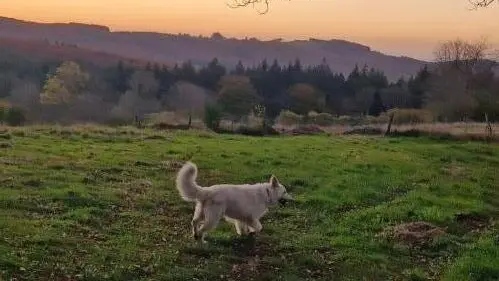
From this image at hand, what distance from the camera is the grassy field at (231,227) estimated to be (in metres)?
11.5

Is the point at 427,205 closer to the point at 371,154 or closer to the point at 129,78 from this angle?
the point at 371,154

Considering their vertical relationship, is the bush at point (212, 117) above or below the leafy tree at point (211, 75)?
below

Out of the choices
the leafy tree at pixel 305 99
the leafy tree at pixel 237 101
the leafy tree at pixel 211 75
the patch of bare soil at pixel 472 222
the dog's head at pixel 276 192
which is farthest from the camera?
the leafy tree at pixel 211 75

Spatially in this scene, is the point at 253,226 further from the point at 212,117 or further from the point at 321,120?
the point at 321,120

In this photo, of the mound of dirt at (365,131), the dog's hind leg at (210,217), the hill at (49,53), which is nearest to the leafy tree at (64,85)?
the hill at (49,53)

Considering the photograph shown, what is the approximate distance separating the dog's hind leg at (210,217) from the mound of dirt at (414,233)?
14.5 feet

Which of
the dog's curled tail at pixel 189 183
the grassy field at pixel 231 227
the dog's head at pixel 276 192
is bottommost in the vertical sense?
the grassy field at pixel 231 227

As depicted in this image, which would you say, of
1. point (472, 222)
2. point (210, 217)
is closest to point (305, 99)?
point (472, 222)

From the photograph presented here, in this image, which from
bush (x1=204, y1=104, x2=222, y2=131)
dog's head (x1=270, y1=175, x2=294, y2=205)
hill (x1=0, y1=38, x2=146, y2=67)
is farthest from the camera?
hill (x1=0, y1=38, x2=146, y2=67)

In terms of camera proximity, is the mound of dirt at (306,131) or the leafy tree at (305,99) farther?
the leafy tree at (305,99)

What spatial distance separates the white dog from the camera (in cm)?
1297

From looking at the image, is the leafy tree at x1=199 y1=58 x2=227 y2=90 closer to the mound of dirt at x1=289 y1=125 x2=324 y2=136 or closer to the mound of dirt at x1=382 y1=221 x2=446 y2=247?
the mound of dirt at x1=289 y1=125 x2=324 y2=136

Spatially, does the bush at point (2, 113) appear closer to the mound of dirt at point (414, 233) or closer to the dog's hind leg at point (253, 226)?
the dog's hind leg at point (253, 226)

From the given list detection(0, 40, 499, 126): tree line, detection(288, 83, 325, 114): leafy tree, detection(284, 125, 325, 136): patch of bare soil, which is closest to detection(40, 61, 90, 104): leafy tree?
detection(0, 40, 499, 126): tree line
